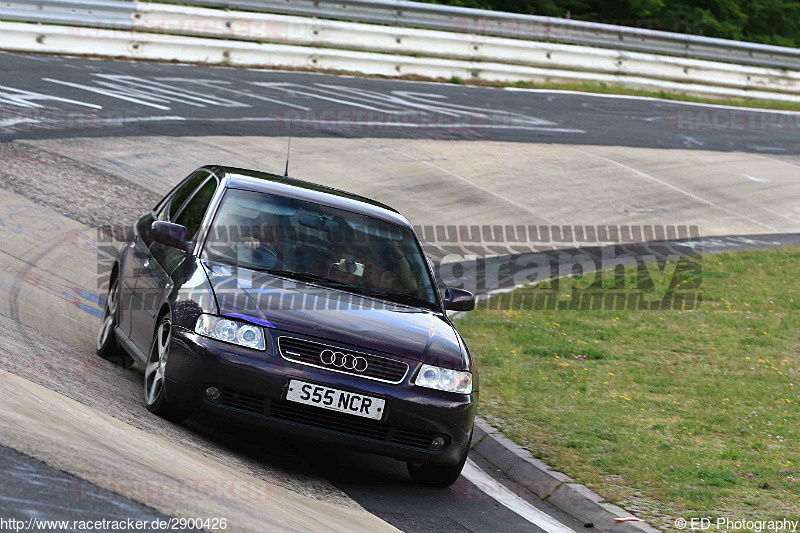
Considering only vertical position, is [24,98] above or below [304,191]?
below

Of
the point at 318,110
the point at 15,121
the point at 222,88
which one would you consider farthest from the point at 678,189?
the point at 15,121

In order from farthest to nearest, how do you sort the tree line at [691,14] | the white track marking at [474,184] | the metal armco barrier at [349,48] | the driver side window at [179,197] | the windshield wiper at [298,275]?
the tree line at [691,14], the metal armco barrier at [349,48], the white track marking at [474,184], the driver side window at [179,197], the windshield wiper at [298,275]

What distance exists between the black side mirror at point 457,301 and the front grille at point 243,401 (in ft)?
5.93

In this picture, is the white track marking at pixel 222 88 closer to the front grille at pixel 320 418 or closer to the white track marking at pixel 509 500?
the white track marking at pixel 509 500

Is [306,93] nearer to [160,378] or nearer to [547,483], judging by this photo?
[547,483]

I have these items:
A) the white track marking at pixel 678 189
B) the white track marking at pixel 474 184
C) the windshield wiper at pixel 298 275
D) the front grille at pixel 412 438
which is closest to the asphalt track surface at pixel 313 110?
the white track marking at pixel 678 189

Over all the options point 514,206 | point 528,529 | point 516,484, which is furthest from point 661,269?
point 528,529

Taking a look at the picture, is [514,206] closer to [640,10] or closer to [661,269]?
[661,269]

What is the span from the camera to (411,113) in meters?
21.4

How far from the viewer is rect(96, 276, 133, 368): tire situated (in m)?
8.19

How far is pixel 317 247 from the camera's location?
7191mm

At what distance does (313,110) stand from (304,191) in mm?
12441

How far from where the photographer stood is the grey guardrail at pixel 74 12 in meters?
20.5

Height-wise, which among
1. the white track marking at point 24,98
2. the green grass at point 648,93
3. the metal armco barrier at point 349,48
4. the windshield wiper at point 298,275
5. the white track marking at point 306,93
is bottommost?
the windshield wiper at point 298,275
